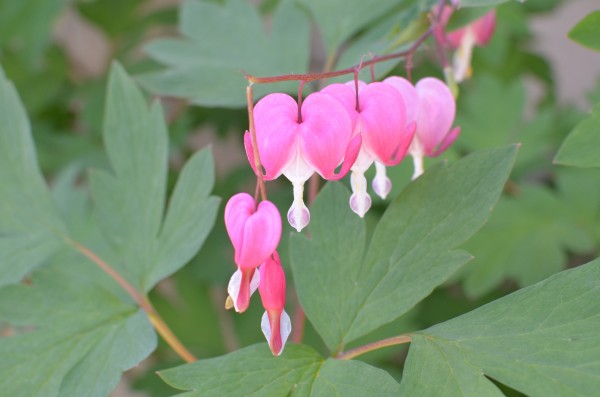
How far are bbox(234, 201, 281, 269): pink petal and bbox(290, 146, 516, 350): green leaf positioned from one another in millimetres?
179

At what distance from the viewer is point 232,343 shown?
1.82 m

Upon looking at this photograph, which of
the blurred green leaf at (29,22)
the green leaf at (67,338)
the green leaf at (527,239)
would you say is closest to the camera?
the green leaf at (67,338)

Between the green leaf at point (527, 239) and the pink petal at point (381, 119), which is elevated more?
the pink petal at point (381, 119)

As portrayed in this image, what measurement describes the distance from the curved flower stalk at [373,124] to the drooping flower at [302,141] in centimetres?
3

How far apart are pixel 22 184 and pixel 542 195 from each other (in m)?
0.97

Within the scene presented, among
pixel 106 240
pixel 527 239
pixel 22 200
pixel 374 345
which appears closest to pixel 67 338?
pixel 106 240

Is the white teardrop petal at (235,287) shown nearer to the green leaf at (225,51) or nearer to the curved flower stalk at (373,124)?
the curved flower stalk at (373,124)

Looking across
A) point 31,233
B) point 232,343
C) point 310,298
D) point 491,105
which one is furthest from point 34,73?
point 310,298

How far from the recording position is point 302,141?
700 millimetres

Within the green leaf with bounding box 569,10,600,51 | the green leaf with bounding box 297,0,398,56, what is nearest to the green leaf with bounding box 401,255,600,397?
the green leaf with bounding box 569,10,600,51

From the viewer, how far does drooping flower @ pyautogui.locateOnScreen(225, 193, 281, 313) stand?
2.21 ft

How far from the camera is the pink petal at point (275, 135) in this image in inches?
27.5

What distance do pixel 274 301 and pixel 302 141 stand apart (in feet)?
0.48

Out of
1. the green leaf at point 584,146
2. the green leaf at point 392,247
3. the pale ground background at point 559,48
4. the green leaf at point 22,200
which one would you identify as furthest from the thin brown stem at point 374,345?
the pale ground background at point 559,48
